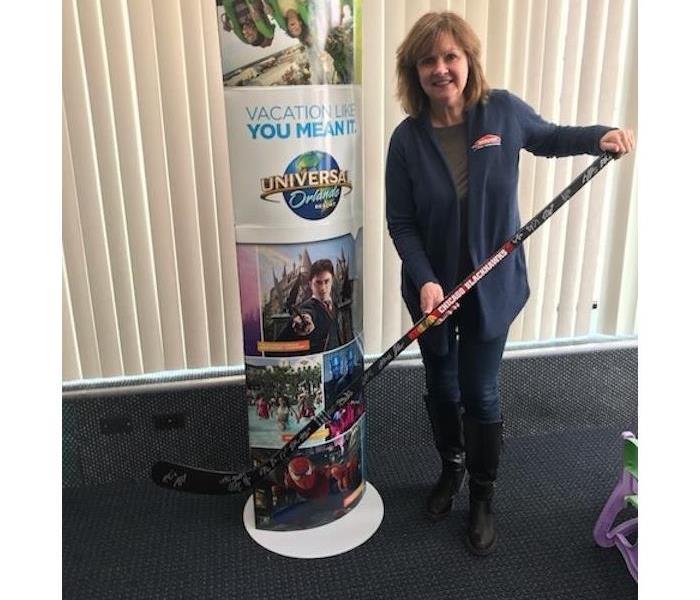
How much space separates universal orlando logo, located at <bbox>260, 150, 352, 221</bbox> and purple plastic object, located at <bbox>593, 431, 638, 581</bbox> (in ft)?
3.13

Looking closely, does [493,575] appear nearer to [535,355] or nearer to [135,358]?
[535,355]

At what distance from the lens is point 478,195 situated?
1572 millimetres

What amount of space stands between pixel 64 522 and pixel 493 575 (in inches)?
47.3

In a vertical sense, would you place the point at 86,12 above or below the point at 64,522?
above

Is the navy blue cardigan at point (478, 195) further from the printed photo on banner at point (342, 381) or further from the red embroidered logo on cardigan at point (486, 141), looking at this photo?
the printed photo on banner at point (342, 381)

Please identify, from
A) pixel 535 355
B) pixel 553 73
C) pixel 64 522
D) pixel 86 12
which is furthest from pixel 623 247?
pixel 64 522

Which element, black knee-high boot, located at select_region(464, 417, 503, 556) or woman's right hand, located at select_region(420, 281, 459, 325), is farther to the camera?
black knee-high boot, located at select_region(464, 417, 503, 556)

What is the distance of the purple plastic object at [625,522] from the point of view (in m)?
1.69

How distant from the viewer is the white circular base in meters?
1.79

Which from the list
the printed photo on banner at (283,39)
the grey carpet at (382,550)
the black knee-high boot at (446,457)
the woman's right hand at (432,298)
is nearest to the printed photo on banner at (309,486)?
the grey carpet at (382,550)

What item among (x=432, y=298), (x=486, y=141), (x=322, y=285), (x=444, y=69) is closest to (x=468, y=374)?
(x=432, y=298)

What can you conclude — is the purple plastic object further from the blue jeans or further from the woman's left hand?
the woman's left hand

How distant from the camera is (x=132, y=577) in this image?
1728mm

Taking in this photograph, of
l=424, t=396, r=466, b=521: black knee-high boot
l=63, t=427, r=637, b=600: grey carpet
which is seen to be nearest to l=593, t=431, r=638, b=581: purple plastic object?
l=63, t=427, r=637, b=600: grey carpet
